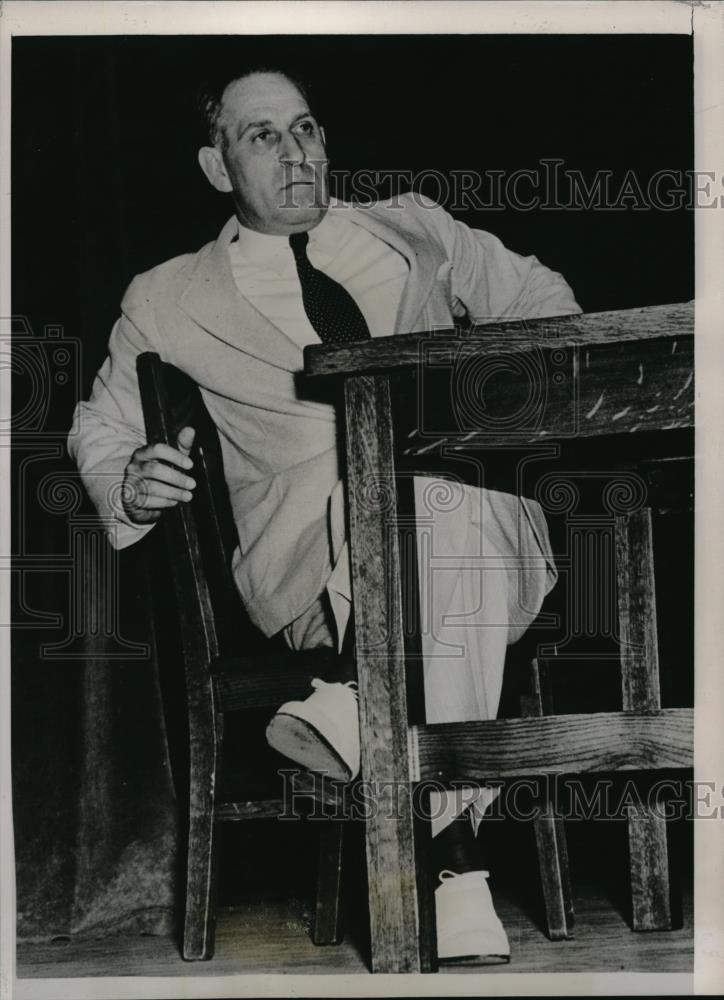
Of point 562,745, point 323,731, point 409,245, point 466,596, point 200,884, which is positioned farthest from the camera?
point 409,245

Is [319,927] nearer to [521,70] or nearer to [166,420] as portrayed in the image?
[166,420]

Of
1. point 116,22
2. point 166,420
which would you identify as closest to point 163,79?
point 116,22

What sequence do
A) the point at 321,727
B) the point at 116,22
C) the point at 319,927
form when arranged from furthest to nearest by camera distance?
the point at 116,22 < the point at 319,927 < the point at 321,727

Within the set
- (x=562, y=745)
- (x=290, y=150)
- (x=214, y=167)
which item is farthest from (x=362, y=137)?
(x=562, y=745)

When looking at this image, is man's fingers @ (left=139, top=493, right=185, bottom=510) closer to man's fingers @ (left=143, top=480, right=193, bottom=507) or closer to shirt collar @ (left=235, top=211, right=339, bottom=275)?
man's fingers @ (left=143, top=480, right=193, bottom=507)

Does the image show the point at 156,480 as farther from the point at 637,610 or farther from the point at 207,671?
the point at 637,610

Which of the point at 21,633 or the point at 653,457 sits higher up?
the point at 653,457

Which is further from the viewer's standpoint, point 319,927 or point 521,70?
point 521,70

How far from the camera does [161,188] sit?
1.71m

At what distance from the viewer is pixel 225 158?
1.70 metres

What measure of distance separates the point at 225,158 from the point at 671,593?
2.88 ft

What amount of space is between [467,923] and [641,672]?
16.5 inches

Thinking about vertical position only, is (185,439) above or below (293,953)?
above

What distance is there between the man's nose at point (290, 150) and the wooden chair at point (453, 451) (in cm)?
49
